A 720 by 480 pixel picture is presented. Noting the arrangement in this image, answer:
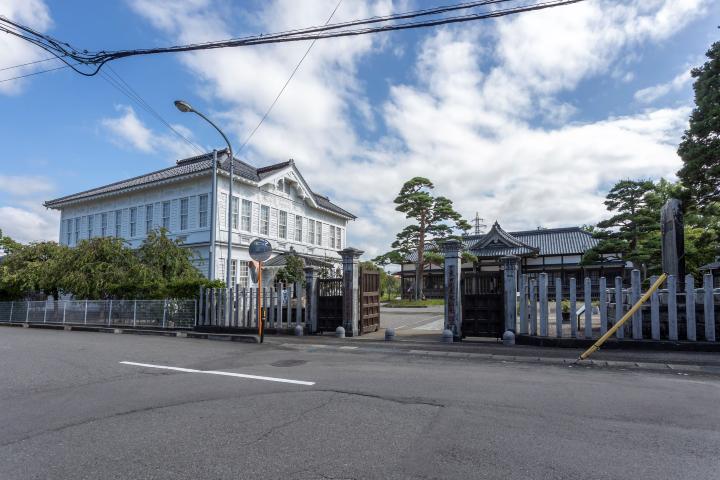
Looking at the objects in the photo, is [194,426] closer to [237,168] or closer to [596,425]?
[596,425]

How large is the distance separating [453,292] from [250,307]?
6.87 meters

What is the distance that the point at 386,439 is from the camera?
3.95 meters

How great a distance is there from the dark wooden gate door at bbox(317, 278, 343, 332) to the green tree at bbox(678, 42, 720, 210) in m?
11.3

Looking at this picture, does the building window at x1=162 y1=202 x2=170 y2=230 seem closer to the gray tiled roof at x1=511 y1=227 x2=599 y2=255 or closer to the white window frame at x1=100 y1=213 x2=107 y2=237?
the white window frame at x1=100 y1=213 x2=107 y2=237

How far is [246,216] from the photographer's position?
27531 millimetres

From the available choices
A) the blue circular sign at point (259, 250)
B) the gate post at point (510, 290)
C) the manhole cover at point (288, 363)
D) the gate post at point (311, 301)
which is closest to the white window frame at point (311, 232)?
the gate post at point (311, 301)

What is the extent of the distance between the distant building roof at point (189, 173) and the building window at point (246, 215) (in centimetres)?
152

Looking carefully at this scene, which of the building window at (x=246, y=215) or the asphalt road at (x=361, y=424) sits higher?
the building window at (x=246, y=215)

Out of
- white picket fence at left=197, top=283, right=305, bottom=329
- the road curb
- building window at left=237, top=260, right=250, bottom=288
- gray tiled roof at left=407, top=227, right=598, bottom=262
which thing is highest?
gray tiled roof at left=407, top=227, right=598, bottom=262

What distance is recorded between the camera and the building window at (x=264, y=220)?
28.7 meters

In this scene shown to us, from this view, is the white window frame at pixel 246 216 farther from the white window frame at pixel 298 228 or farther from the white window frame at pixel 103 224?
the white window frame at pixel 103 224

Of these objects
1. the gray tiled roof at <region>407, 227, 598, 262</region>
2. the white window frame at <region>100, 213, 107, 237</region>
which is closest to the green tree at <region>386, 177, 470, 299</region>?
the gray tiled roof at <region>407, 227, 598, 262</region>

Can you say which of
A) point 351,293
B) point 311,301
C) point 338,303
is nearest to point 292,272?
point 311,301

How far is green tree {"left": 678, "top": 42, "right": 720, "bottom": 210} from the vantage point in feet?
41.7
